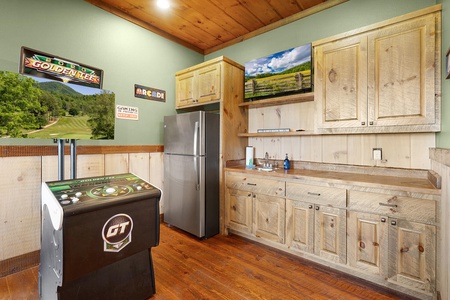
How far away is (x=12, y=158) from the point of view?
6.79 ft

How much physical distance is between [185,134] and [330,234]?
201 centimetres

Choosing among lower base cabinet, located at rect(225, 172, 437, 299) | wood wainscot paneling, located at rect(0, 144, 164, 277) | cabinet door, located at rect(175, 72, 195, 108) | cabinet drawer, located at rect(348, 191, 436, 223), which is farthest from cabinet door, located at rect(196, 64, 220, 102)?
cabinet drawer, located at rect(348, 191, 436, 223)

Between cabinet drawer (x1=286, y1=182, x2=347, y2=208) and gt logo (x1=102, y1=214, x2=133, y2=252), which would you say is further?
cabinet drawer (x1=286, y1=182, x2=347, y2=208)

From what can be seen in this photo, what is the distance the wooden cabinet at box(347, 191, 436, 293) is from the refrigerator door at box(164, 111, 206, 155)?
1742mm

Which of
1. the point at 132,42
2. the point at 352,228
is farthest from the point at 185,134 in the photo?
the point at 352,228

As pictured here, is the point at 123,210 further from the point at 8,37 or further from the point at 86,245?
the point at 8,37

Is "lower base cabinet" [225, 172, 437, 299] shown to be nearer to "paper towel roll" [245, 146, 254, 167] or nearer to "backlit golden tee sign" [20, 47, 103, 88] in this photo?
"paper towel roll" [245, 146, 254, 167]

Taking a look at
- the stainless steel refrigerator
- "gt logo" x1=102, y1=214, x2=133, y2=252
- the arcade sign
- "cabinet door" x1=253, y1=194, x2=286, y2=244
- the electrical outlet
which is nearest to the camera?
"gt logo" x1=102, y1=214, x2=133, y2=252

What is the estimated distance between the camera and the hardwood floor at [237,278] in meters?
1.78

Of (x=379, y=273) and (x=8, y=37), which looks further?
(x=8, y=37)

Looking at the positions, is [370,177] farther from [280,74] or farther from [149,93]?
[149,93]

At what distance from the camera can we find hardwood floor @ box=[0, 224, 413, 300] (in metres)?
1.78

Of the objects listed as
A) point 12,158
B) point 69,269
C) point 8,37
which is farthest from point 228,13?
point 69,269

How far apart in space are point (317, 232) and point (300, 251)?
300 mm
